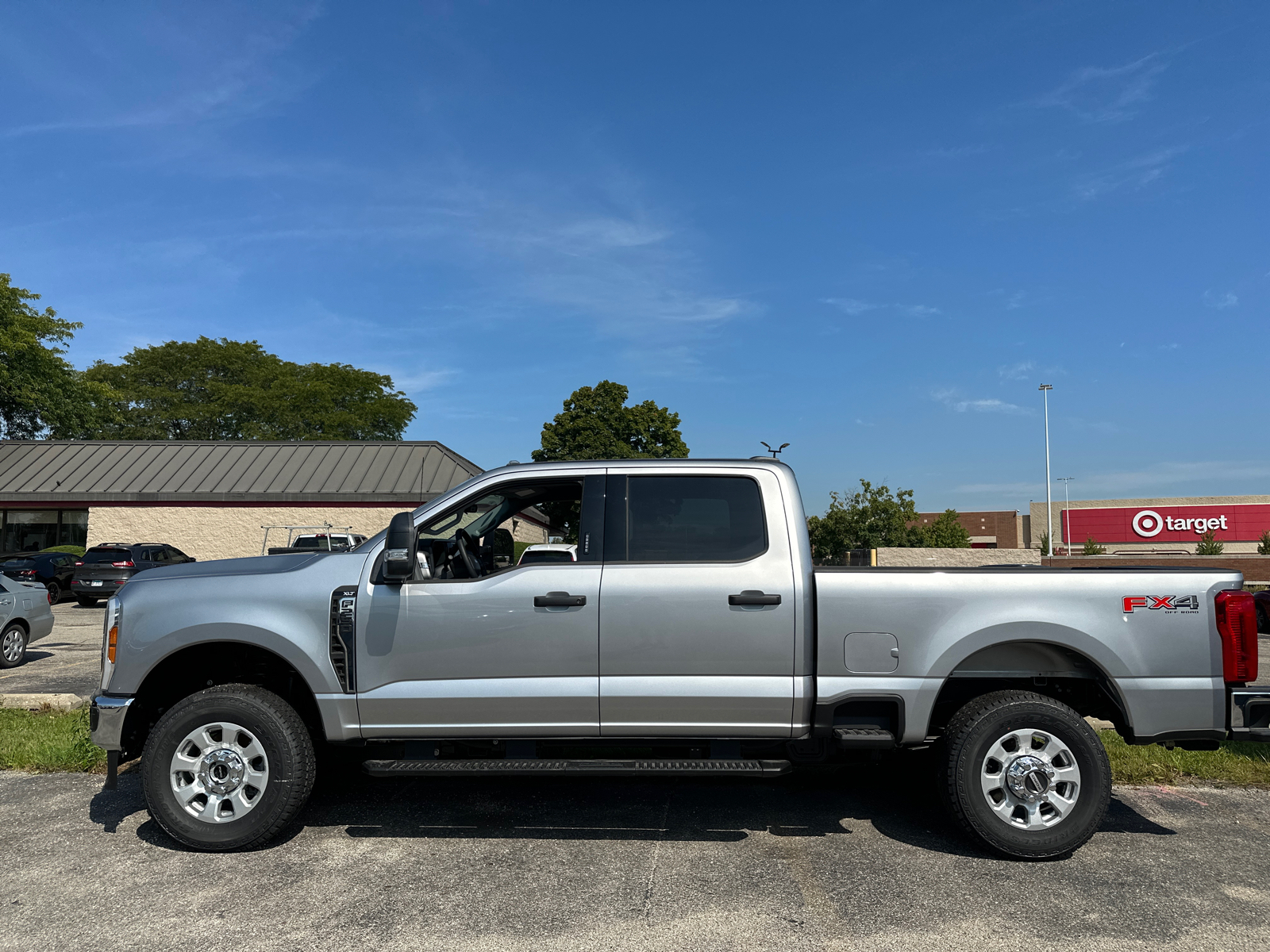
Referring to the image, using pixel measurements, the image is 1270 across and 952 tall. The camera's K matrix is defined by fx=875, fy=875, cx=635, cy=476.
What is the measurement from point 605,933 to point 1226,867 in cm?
322

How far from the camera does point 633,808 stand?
540cm

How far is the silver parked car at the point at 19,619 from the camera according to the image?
11625mm

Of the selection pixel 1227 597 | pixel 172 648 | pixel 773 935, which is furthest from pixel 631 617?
pixel 1227 597

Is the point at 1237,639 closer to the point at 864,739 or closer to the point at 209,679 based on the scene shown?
the point at 864,739

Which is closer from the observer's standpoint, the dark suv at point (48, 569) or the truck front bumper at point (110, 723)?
the truck front bumper at point (110, 723)

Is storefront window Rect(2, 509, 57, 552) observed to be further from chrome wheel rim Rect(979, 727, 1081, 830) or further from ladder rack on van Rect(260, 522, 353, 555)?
chrome wheel rim Rect(979, 727, 1081, 830)

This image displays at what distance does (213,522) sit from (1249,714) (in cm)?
3336

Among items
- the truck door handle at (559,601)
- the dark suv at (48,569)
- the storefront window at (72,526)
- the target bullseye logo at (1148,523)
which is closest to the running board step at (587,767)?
the truck door handle at (559,601)

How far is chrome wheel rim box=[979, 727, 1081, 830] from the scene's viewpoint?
14.9 ft

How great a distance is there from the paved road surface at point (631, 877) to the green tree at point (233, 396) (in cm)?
5409

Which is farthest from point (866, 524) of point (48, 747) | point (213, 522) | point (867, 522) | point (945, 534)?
point (48, 747)

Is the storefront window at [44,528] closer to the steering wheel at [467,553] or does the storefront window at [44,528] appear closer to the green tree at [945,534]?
the steering wheel at [467,553]

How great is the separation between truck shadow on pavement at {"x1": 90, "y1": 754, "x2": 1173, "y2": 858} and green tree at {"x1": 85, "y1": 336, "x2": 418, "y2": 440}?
177 ft

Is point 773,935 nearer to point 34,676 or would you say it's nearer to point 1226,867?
point 1226,867
